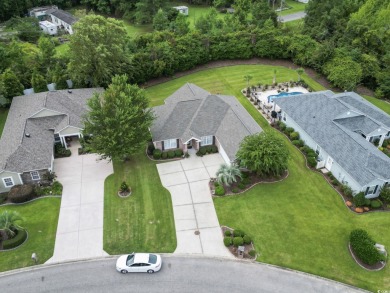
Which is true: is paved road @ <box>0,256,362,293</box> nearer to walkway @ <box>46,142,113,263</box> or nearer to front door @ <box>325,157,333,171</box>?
walkway @ <box>46,142,113,263</box>

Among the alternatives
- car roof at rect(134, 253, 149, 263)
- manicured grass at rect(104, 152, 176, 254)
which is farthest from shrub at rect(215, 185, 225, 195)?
car roof at rect(134, 253, 149, 263)

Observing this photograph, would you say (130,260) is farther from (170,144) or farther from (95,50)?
(95,50)

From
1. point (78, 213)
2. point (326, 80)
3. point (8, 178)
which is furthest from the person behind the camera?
point (326, 80)

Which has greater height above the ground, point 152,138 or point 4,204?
point 152,138

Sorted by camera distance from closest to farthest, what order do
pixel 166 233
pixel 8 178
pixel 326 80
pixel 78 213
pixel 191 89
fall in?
1. pixel 166 233
2. pixel 78 213
3. pixel 8 178
4. pixel 191 89
5. pixel 326 80

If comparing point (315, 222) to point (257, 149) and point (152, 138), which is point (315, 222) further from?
point (152, 138)

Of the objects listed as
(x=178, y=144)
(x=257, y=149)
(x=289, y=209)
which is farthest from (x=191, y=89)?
(x=289, y=209)

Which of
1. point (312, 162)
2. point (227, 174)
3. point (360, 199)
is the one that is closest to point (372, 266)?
point (360, 199)
